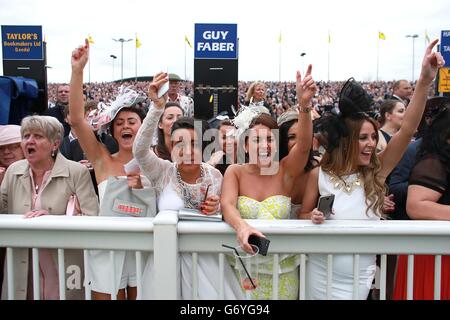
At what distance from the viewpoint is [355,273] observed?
1748 millimetres

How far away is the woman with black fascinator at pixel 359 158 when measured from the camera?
6.91 feet

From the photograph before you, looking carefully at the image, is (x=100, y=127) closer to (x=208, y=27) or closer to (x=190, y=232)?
(x=190, y=232)

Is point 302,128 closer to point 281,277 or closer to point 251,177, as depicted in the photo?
point 251,177

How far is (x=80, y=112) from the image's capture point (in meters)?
2.40

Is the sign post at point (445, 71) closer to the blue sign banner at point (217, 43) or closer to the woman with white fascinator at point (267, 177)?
the blue sign banner at point (217, 43)

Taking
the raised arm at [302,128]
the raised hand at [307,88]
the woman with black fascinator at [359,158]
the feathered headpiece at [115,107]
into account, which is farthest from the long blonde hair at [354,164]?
the feathered headpiece at [115,107]

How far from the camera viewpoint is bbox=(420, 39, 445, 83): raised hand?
81.7 inches

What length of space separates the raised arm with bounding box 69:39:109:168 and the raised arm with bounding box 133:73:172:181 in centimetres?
44

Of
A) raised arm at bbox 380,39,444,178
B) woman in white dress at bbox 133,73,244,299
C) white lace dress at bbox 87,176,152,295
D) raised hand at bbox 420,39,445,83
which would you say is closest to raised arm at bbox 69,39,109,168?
woman in white dress at bbox 133,73,244,299

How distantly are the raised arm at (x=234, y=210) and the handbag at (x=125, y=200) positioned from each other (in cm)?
40

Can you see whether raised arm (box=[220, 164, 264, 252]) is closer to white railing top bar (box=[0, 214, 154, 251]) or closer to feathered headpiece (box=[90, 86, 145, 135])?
white railing top bar (box=[0, 214, 154, 251])

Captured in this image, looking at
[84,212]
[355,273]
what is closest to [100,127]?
[84,212]

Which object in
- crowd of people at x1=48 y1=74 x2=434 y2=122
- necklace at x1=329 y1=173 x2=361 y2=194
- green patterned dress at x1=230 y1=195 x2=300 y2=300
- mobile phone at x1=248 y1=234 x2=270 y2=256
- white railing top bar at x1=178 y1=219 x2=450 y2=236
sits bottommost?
Answer: green patterned dress at x1=230 y1=195 x2=300 y2=300
